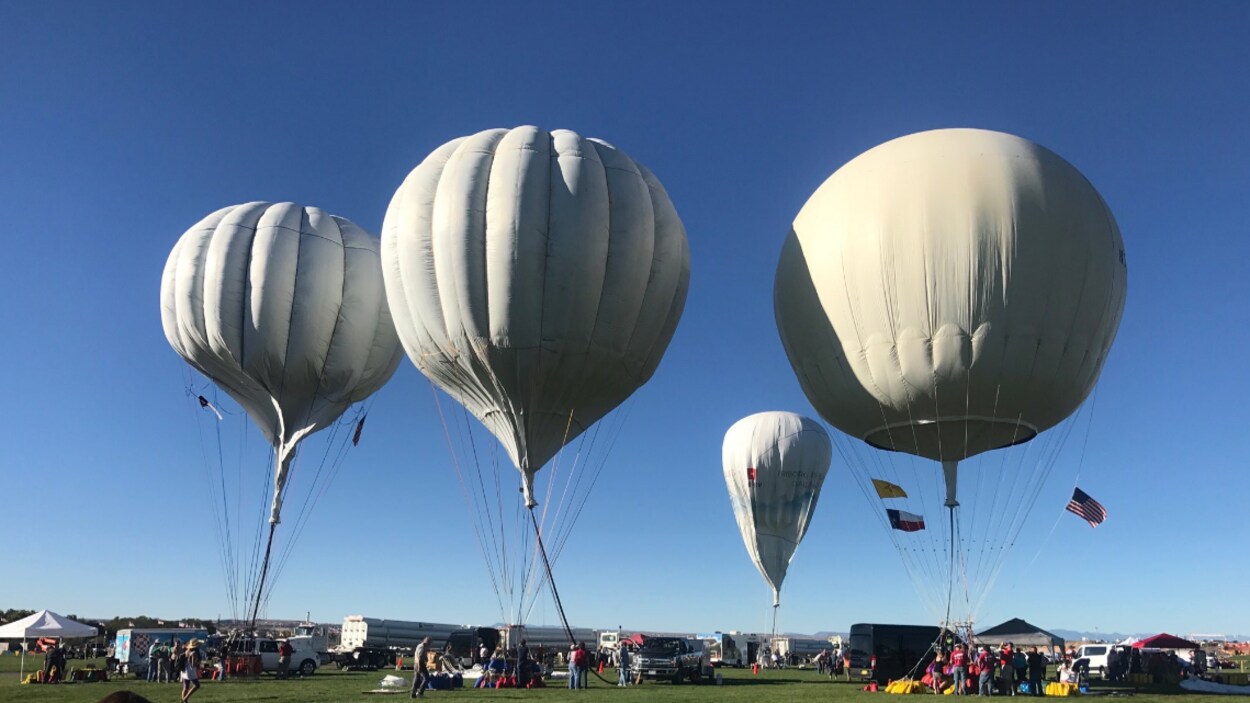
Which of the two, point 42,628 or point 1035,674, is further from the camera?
point 42,628

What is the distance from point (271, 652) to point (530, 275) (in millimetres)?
18148

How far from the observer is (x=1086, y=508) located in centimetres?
2378

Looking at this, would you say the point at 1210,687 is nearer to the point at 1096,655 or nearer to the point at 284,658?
the point at 1096,655

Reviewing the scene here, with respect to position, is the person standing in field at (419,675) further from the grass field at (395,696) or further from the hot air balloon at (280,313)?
the hot air balloon at (280,313)

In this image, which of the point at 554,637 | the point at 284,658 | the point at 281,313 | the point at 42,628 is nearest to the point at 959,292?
the point at 281,313

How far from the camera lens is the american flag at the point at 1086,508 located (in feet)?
77.5

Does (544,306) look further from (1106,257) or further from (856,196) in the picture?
(1106,257)

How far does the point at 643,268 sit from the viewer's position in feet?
71.6

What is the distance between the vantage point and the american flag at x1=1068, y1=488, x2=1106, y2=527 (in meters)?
23.6

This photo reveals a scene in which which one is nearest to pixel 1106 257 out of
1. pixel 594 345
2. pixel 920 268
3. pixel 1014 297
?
pixel 1014 297

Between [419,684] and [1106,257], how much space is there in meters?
15.6

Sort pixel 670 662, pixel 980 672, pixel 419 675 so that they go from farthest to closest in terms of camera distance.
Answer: pixel 670 662 < pixel 980 672 < pixel 419 675

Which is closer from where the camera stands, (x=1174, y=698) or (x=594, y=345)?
(x=1174, y=698)

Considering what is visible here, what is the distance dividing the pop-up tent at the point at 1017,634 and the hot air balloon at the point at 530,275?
14.6 metres
